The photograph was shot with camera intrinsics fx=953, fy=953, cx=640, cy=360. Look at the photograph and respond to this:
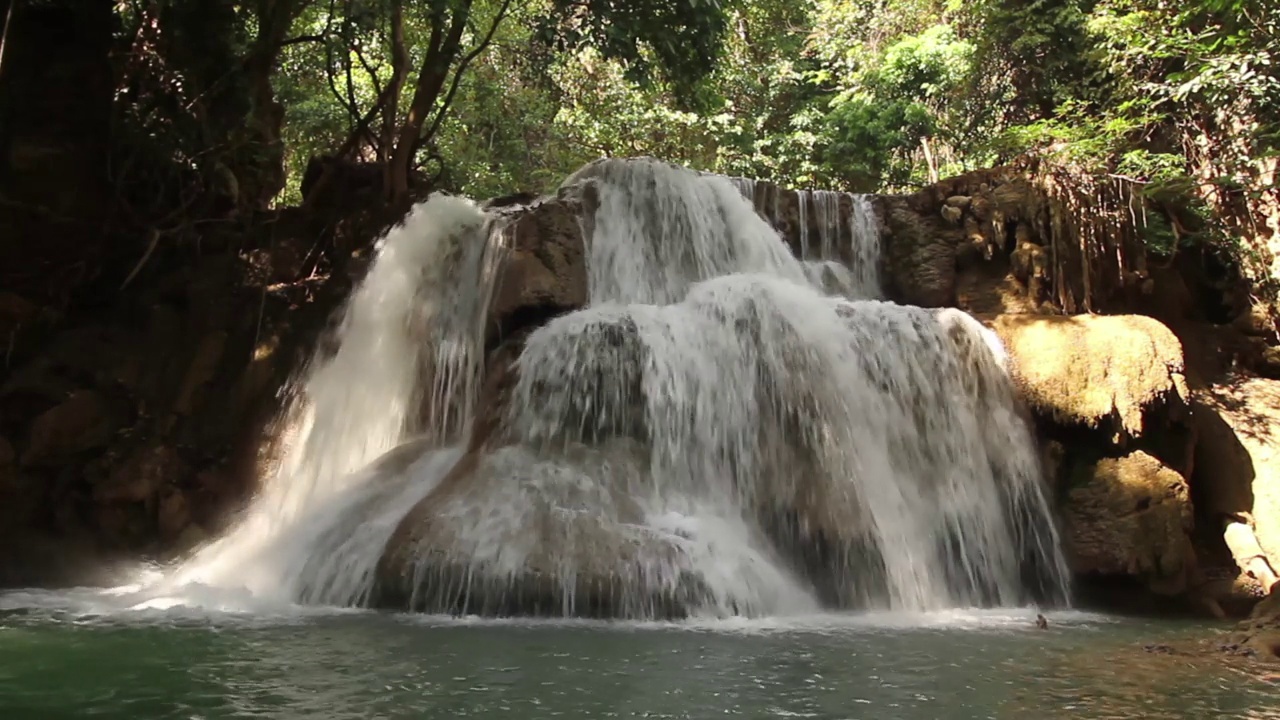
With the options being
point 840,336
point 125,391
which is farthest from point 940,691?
point 125,391

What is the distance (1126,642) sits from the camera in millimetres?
6305

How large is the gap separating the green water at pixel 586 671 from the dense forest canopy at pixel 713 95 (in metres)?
5.73

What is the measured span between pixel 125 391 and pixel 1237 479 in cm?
1206

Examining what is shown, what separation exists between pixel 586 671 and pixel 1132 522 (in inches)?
235

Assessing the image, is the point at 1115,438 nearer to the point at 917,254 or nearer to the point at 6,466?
the point at 917,254

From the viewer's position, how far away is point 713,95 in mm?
13914

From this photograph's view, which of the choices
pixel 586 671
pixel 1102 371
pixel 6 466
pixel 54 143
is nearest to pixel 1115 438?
pixel 1102 371

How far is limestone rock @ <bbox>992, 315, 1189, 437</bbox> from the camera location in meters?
9.06

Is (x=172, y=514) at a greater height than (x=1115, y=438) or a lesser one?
lesser

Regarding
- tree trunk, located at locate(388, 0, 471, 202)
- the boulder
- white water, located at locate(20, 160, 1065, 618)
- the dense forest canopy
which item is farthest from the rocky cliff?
the dense forest canopy

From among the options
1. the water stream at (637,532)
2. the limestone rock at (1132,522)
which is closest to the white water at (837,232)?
the water stream at (637,532)

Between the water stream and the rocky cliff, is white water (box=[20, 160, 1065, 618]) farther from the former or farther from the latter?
the rocky cliff

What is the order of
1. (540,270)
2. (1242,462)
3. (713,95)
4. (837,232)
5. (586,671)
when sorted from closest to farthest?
(586,671), (540,270), (1242,462), (837,232), (713,95)

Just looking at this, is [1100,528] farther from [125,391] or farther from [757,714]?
[125,391]
